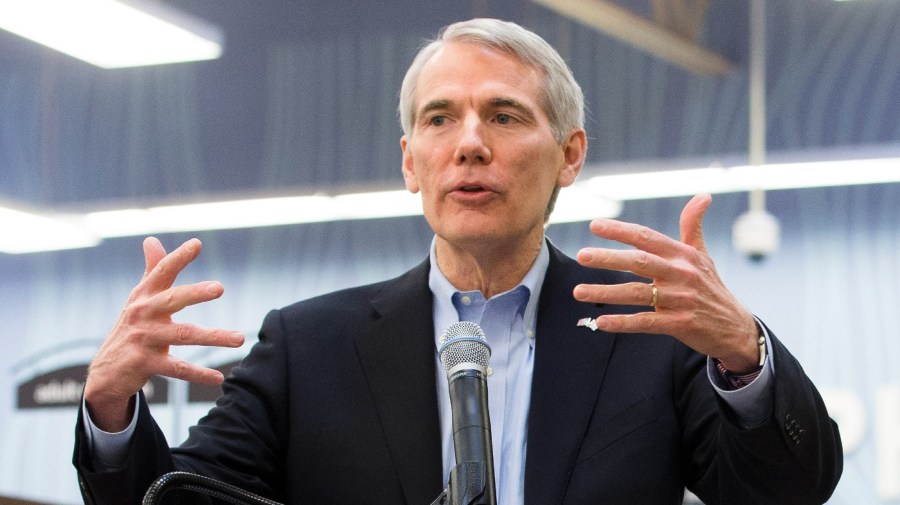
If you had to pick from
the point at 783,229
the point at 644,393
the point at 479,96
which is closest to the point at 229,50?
the point at 783,229

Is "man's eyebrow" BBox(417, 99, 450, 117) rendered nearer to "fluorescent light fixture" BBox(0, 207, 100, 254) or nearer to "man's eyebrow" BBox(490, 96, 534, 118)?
"man's eyebrow" BBox(490, 96, 534, 118)

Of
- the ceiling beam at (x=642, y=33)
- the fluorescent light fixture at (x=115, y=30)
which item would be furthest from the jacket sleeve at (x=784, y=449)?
the fluorescent light fixture at (x=115, y=30)

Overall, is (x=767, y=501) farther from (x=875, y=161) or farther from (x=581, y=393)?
(x=875, y=161)

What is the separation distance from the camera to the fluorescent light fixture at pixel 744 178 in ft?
14.3

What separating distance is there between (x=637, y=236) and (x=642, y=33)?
12.1 ft

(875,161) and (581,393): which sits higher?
(875,161)

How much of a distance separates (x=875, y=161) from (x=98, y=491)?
3.76m

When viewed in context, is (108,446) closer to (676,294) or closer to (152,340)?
(152,340)

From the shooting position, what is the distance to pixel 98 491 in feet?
4.58

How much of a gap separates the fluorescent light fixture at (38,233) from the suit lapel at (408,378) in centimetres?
351

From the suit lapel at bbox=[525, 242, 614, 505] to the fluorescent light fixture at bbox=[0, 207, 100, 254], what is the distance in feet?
12.0

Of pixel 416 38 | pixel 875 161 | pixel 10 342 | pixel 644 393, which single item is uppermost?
pixel 416 38

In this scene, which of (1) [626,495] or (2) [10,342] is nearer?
(1) [626,495]

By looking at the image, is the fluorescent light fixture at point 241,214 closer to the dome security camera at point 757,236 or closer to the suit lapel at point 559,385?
the dome security camera at point 757,236
